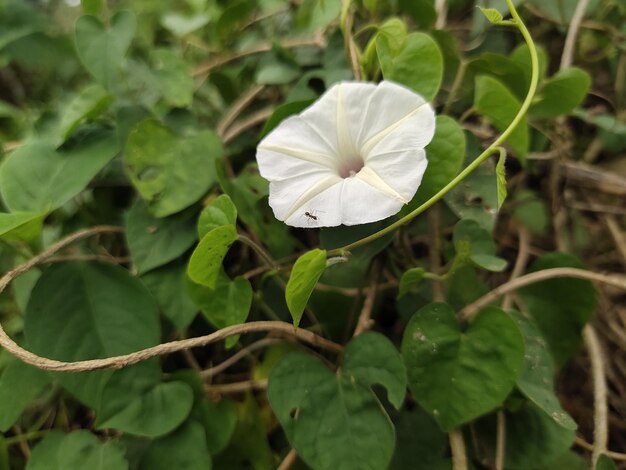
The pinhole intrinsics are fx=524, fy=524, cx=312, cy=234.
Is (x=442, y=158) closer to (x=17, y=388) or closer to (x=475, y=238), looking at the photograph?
(x=475, y=238)

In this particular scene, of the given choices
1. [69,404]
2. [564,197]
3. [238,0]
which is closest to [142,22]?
[238,0]

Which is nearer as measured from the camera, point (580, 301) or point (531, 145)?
point (580, 301)

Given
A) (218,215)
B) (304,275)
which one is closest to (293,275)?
(304,275)

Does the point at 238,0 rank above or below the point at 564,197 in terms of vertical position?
above

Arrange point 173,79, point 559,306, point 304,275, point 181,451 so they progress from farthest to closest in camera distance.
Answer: point 173,79 < point 559,306 < point 181,451 < point 304,275

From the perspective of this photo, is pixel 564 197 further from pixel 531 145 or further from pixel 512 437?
pixel 512 437

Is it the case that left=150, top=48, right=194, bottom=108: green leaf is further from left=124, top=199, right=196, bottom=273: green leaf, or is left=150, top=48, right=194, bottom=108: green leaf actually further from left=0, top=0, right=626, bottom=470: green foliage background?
left=124, top=199, right=196, bottom=273: green leaf
